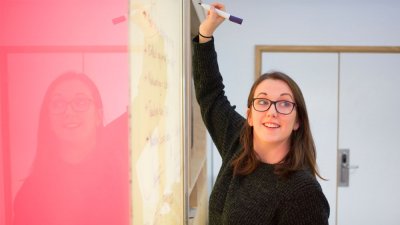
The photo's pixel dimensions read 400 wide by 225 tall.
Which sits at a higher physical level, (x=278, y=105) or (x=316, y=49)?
(x=316, y=49)

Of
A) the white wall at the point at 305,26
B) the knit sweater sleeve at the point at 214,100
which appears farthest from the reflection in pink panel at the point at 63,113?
the white wall at the point at 305,26

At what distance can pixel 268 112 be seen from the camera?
0.97m

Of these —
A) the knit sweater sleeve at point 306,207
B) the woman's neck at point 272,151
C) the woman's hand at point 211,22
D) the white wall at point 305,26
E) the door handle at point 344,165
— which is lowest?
the door handle at point 344,165

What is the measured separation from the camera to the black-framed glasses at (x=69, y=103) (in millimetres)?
442

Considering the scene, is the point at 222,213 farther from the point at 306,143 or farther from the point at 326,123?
the point at 326,123

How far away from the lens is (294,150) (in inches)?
40.1

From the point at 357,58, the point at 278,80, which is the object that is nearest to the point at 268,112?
the point at 278,80

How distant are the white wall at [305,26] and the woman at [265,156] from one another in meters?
1.82

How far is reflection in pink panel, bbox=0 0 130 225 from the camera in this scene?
40cm

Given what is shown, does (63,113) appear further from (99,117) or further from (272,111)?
(272,111)

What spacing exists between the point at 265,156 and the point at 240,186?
5.2 inches

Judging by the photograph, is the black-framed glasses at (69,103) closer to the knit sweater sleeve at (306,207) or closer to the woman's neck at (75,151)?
the woman's neck at (75,151)

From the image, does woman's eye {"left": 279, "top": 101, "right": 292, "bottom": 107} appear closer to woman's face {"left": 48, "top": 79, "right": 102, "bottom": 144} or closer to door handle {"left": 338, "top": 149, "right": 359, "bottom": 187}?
woman's face {"left": 48, "top": 79, "right": 102, "bottom": 144}

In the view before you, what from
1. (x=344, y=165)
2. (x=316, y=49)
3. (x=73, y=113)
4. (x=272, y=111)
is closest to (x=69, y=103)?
(x=73, y=113)
